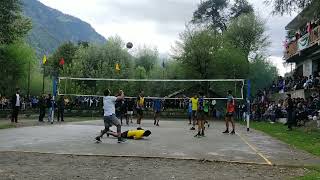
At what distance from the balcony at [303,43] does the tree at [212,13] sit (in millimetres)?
32480

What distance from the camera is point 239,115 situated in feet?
156

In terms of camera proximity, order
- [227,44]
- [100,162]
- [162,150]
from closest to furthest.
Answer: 1. [100,162]
2. [162,150]
3. [227,44]

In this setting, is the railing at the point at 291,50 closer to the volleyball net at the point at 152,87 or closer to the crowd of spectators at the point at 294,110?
the crowd of spectators at the point at 294,110

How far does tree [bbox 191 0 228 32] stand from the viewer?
3381 inches

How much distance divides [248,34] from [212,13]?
17.8 meters

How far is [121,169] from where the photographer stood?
11.7m

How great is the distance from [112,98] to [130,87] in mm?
40838

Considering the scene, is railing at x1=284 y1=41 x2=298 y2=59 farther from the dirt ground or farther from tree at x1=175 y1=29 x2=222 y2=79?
the dirt ground

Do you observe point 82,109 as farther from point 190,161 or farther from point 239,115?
point 190,161

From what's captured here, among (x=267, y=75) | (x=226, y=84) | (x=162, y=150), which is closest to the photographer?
(x=162, y=150)

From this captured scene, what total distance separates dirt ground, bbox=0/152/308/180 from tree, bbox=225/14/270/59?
187 ft

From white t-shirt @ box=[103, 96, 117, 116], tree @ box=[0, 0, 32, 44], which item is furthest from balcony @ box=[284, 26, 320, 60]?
white t-shirt @ box=[103, 96, 117, 116]

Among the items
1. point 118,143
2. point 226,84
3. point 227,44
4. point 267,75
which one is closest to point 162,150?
point 118,143

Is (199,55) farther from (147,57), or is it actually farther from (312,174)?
(312,174)
